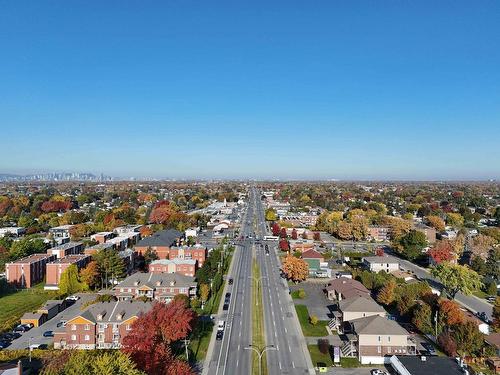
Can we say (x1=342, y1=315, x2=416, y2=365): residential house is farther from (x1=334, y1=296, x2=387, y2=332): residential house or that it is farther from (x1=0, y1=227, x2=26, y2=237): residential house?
(x1=0, y1=227, x2=26, y2=237): residential house

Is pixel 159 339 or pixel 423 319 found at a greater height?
pixel 159 339

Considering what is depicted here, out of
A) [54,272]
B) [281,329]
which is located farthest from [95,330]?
[54,272]

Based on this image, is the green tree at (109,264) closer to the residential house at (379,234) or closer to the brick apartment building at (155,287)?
the brick apartment building at (155,287)

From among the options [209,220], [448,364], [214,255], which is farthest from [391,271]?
[209,220]

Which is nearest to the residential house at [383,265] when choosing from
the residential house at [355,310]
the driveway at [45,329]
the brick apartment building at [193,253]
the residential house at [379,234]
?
the residential house at [355,310]

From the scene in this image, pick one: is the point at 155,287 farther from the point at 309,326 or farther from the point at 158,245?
the point at 158,245

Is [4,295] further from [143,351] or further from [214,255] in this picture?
[143,351]
